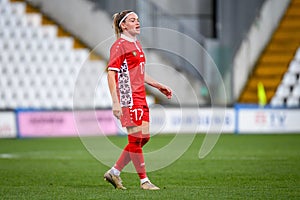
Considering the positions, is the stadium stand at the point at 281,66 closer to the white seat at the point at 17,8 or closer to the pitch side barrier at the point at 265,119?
the pitch side barrier at the point at 265,119

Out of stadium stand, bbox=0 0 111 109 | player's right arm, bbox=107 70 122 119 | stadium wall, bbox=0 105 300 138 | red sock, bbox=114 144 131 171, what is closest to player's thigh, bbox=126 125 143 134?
red sock, bbox=114 144 131 171

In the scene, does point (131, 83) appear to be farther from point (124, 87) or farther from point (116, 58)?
point (116, 58)

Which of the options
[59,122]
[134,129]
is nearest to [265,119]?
[59,122]

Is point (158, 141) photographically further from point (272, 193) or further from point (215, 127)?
point (272, 193)

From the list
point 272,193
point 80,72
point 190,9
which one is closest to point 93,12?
point 80,72

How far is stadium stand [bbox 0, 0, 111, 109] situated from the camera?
20.4 meters

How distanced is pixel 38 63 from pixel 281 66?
23.4 ft

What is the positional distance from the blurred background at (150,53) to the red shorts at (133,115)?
12.1 metres

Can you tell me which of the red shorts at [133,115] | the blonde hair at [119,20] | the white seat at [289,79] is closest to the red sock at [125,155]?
the red shorts at [133,115]

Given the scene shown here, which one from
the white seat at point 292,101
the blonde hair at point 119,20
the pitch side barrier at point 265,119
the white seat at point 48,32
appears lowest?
the pitch side barrier at point 265,119

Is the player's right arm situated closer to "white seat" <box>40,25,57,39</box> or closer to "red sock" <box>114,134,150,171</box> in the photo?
"red sock" <box>114,134,150,171</box>

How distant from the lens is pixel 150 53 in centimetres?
2030

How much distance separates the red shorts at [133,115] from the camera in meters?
6.96

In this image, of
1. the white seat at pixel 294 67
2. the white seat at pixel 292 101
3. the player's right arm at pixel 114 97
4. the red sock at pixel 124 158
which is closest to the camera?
the player's right arm at pixel 114 97
